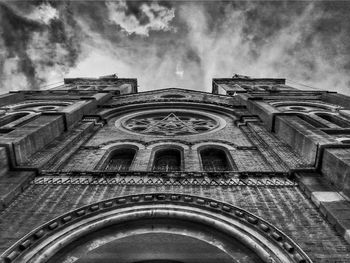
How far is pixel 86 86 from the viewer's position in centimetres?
2188

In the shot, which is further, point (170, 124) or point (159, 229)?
point (170, 124)

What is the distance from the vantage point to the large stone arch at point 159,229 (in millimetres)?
4523

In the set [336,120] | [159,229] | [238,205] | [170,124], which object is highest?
[336,120]

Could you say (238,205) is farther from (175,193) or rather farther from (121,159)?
(121,159)

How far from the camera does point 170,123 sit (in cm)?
1281

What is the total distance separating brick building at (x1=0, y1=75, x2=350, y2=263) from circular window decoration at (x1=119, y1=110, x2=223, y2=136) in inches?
10.4

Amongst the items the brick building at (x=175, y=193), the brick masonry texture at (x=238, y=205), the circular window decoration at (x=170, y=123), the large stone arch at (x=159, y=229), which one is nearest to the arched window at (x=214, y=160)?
the brick building at (x=175, y=193)

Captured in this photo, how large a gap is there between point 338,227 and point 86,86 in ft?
65.6

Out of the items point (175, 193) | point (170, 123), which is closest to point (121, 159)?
point (170, 123)

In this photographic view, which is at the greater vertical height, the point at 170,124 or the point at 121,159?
the point at 170,124

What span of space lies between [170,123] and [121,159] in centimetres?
378

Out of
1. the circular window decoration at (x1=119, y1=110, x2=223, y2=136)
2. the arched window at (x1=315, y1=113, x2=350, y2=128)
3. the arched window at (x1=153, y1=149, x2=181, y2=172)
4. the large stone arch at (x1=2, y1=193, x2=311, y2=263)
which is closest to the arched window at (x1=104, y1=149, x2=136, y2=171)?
the arched window at (x1=153, y1=149, x2=181, y2=172)

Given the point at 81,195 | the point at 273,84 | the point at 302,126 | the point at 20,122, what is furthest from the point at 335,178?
the point at 273,84

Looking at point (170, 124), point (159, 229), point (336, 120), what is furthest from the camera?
point (170, 124)
